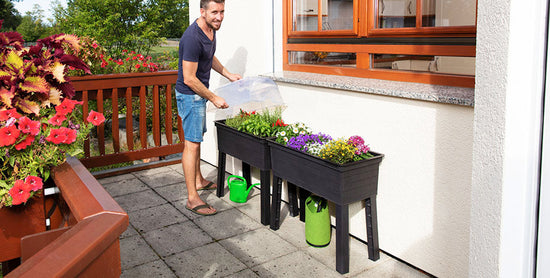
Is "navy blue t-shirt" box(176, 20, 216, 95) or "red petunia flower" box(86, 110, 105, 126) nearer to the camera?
"red petunia flower" box(86, 110, 105, 126)

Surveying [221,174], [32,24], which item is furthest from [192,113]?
[32,24]

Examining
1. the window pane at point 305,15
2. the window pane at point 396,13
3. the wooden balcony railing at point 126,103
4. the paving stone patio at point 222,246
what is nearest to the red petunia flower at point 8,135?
the paving stone patio at point 222,246

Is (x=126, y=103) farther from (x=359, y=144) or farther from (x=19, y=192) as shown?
(x=19, y=192)

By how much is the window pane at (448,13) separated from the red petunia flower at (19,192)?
2.55 metres

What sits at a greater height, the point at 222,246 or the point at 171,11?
the point at 171,11

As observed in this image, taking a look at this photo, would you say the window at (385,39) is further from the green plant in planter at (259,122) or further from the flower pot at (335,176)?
the flower pot at (335,176)

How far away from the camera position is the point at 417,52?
3.29 metres

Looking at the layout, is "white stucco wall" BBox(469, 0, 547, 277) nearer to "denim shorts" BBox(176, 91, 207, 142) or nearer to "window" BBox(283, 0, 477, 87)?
"window" BBox(283, 0, 477, 87)

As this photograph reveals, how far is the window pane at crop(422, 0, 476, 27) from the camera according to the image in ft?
9.65

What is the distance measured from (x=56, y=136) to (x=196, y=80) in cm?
199

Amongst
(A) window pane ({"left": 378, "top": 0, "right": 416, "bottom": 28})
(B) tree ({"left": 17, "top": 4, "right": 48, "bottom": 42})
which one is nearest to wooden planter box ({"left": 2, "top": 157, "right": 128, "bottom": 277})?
(A) window pane ({"left": 378, "top": 0, "right": 416, "bottom": 28})

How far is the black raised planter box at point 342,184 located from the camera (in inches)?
121

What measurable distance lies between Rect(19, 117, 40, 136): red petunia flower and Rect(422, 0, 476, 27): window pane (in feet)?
7.99

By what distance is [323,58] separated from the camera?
421cm
